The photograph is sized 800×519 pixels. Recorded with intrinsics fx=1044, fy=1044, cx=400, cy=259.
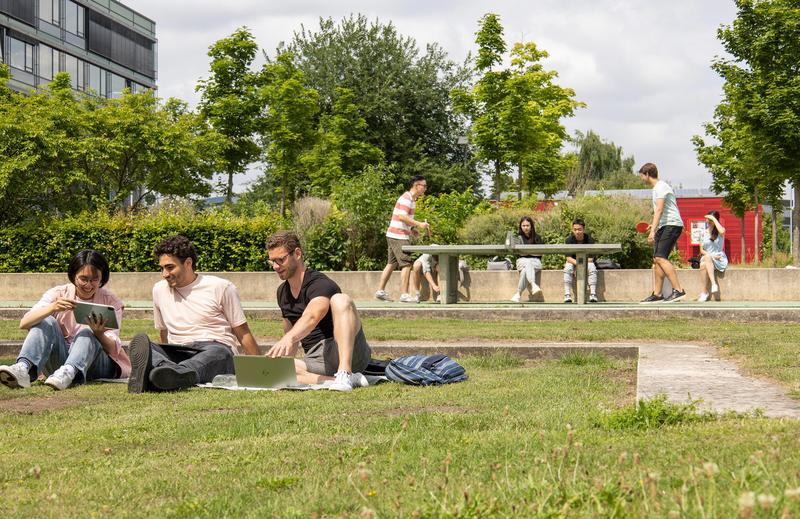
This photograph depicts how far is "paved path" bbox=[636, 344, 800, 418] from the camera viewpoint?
508 cm

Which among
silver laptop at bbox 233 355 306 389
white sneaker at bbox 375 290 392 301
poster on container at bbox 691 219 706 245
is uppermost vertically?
poster on container at bbox 691 219 706 245

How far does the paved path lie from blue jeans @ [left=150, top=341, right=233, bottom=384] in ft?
9.54

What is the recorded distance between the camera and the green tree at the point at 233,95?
39.7 m

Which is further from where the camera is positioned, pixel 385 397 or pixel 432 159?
pixel 432 159

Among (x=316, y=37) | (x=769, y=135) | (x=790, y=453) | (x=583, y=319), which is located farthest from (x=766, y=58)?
(x=316, y=37)

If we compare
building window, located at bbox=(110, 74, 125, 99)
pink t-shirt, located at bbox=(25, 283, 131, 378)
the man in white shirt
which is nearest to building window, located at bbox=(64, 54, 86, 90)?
building window, located at bbox=(110, 74, 125, 99)

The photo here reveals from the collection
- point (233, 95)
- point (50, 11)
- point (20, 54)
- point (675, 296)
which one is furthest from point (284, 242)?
point (50, 11)

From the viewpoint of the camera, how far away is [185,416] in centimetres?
562

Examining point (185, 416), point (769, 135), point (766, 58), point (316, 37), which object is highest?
point (316, 37)

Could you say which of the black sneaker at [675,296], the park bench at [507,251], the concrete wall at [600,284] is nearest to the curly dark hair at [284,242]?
the park bench at [507,251]

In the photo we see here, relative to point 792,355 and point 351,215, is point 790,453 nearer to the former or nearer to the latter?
point 792,355

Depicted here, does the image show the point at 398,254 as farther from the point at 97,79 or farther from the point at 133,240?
the point at 97,79

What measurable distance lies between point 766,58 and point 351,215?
49.8 ft

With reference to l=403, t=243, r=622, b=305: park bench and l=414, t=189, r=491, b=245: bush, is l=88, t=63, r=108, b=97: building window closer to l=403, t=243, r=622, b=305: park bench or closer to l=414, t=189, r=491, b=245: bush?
l=414, t=189, r=491, b=245: bush
